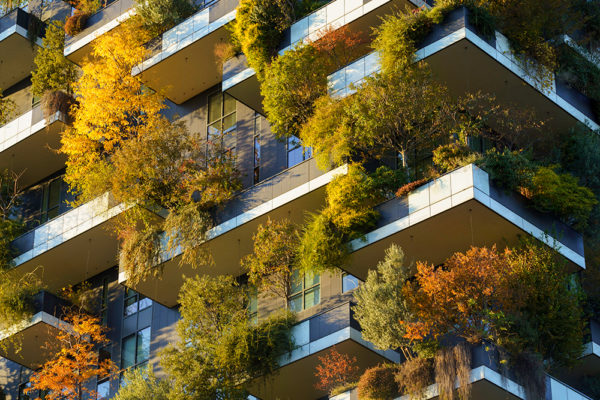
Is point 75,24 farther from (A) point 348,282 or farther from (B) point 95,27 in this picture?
(A) point 348,282

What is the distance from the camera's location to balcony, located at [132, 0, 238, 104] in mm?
40781

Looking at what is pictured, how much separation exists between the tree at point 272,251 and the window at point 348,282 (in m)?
1.52

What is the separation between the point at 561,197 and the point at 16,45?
2336 cm

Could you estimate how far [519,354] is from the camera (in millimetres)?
30656

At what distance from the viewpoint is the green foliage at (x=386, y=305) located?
31.1 meters

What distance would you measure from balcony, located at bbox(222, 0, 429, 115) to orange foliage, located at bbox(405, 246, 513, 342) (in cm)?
879

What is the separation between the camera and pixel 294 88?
3681 centimetres

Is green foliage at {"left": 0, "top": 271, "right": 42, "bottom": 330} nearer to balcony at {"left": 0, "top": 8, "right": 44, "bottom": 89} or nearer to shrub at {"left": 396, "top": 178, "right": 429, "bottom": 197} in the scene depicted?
balcony at {"left": 0, "top": 8, "right": 44, "bottom": 89}

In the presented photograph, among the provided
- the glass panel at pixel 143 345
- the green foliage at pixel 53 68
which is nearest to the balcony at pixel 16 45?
the green foliage at pixel 53 68

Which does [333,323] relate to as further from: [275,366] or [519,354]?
[519,354]

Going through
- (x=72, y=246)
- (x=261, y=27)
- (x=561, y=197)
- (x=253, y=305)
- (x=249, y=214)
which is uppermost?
(x=261, y=27)

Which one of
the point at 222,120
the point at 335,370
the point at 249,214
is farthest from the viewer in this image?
the point at 222,120

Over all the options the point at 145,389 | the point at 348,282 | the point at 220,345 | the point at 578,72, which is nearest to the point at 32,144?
the point at 145,389

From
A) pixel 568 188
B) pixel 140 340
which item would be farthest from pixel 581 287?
pixel 140 340
